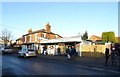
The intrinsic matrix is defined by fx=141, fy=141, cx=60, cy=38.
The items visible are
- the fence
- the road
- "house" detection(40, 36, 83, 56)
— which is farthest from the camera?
"house" detection(40, 36, 83, 56)


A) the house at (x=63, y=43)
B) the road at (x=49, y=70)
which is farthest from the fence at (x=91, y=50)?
the road at (x=49, y=70)

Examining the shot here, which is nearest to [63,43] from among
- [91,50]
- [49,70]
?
[91,50]

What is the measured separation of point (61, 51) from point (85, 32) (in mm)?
44373

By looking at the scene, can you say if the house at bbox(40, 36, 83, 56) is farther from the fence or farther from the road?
the road

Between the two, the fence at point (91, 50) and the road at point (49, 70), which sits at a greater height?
the fence at point (91, 50)

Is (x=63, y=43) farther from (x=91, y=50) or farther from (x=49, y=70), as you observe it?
(x=49, y=70)

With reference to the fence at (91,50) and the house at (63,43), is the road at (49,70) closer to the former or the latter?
the fence at (91,50)

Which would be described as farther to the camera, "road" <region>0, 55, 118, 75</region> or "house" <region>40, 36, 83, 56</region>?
"house" <region>40, 36, 83, 56</region>

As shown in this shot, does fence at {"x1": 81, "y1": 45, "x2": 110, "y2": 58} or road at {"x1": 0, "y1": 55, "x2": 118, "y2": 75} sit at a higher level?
fence at {"x1": 81, "y1": 45, "x2": 110, "y2": 58}

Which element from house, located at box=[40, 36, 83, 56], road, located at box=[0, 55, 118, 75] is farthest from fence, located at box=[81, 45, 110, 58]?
road, located at box=[0, 55, 118, 75]

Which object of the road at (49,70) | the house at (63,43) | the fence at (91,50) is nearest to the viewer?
the road at (49,70)

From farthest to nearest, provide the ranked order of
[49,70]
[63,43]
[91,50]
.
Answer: [63,43], [91,50], [49,70]

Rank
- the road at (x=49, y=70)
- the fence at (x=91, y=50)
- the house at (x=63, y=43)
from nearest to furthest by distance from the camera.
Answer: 1. the road at (x=49, y=70)
2. the fence at (x=91, y=50)
3. the house at (x=63, y=43)

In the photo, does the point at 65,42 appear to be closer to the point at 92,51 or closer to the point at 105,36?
the point at 92,51
